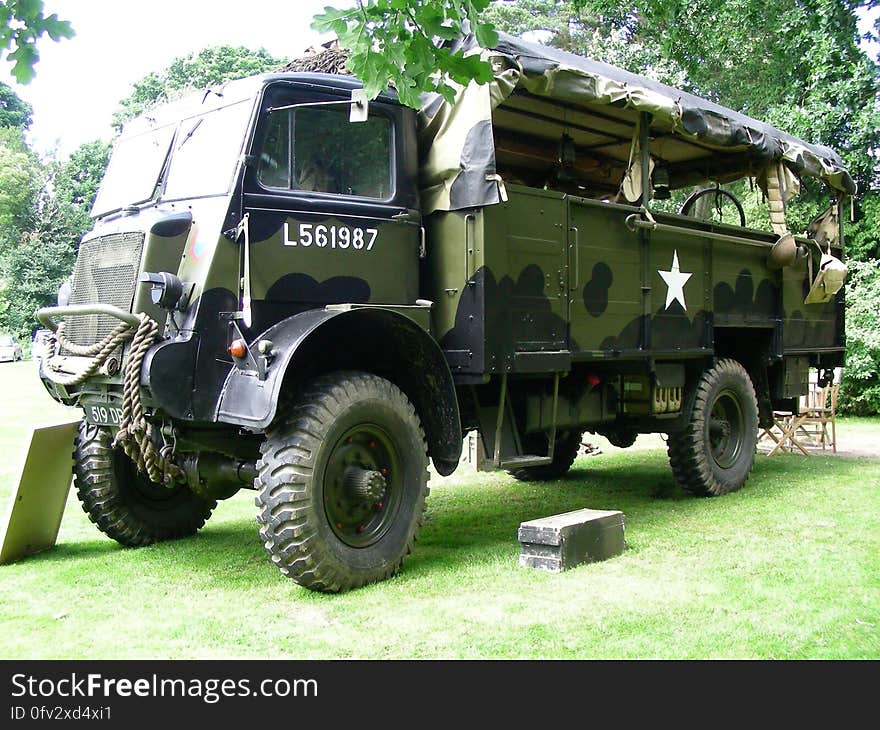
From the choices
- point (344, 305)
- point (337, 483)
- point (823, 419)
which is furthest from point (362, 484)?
point (823, 419)

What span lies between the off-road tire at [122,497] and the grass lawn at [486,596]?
0.55 feet

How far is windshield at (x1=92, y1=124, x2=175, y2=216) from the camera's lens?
5.85 m

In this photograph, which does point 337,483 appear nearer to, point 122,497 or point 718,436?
point 122,497

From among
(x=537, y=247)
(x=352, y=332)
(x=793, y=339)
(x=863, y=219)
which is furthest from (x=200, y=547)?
(x=863, y=219)

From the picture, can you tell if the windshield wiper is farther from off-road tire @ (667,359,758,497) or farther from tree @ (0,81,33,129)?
tree @ (0,81,33,129)

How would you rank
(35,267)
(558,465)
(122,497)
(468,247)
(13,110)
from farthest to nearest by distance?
1. (13,110)
2. (35,267)
3. (558,465)
4. (122,497)
5. (468,247)

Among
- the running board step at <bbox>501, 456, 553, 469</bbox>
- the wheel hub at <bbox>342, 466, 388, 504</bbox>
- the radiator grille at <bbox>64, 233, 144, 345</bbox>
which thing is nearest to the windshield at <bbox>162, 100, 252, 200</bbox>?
the radiator grille at <bbox>64, 233, 144, 345</bbox>

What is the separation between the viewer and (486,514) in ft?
25.2

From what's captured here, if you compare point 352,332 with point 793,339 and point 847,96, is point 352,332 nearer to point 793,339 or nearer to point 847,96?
point 793,339

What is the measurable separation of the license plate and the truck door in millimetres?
959

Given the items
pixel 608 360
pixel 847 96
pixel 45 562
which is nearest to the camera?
pixel 45 562

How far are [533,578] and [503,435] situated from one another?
136 cm

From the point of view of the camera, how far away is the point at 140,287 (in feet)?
16.9

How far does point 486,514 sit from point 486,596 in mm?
2597
